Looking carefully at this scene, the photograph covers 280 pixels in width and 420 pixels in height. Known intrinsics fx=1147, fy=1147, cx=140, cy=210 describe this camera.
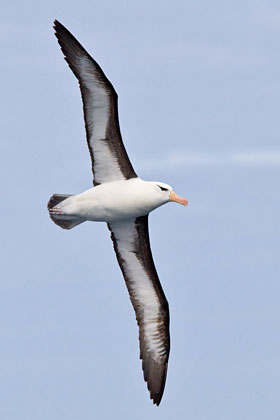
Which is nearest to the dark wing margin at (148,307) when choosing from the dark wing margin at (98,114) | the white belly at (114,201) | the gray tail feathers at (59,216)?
the gray tail feathers at (59,216)

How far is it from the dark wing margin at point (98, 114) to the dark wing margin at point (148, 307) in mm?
1910

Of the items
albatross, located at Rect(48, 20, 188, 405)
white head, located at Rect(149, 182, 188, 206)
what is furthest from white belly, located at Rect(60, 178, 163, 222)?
white head, located at Rect(149, 182, 188, 206)

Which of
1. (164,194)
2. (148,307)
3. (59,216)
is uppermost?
(164,194)

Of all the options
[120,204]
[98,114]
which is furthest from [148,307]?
[98,114]

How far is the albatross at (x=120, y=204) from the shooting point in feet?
78.1

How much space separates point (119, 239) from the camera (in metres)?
25.7

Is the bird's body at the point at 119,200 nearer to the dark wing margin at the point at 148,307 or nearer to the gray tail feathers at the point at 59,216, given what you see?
the gray tail feathers at the point at 59,216

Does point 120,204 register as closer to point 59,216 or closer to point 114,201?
point 114,201

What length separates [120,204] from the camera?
24.2 m

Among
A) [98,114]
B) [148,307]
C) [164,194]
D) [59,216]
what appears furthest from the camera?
[148,307]

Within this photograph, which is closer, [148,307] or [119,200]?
[119,200]

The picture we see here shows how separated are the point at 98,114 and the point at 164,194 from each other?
2188mm

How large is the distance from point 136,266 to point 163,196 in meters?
2.37

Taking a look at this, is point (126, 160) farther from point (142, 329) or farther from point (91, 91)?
point (142, 329)
